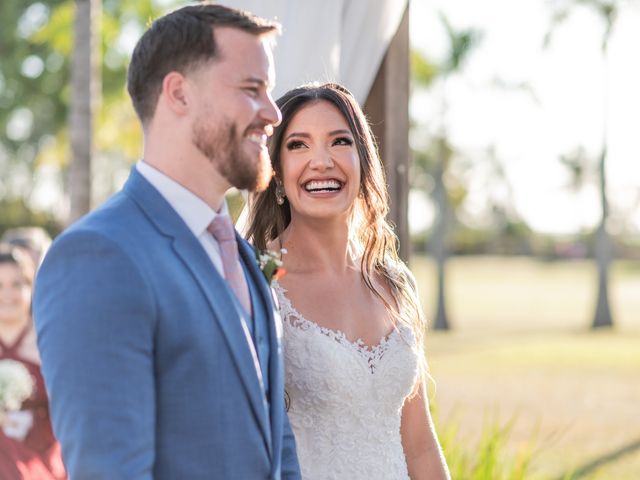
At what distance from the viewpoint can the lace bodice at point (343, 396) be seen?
3.41m

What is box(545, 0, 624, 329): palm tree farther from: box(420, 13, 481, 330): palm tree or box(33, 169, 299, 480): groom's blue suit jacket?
box(33, 169, 299, 480): groom's blue suit jacket

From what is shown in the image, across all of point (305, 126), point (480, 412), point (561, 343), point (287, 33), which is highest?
point (287, 33)

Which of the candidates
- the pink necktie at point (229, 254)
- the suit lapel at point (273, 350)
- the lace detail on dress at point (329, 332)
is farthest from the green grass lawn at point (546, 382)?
the pink necktie at point (229, 254)

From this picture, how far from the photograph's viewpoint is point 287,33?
15.1ft

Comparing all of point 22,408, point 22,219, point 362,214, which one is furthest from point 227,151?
point 22,219

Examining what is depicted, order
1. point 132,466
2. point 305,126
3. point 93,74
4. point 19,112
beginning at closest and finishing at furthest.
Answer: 1. point 132,466
2. point 305,126
3. point 93,74
4. point 19,112

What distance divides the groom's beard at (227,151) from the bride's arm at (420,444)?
5.34 ft

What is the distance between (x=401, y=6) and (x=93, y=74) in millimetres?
7840

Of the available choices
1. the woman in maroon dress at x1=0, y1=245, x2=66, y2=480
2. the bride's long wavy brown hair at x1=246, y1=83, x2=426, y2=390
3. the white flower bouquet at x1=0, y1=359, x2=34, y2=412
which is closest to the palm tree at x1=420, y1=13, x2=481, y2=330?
the woman in maroon dress at x1=0, y1=245, x2=66, y2=480

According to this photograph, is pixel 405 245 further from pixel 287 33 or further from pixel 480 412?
pixel 480 412

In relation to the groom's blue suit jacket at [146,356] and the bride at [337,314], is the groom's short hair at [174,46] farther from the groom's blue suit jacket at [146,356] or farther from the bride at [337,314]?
the bride at [337,314]

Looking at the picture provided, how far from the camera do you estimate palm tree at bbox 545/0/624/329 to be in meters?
33.0

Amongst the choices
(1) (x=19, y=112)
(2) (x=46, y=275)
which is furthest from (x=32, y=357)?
(1) (x=19, y=112)

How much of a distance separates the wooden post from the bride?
4.37 ft
